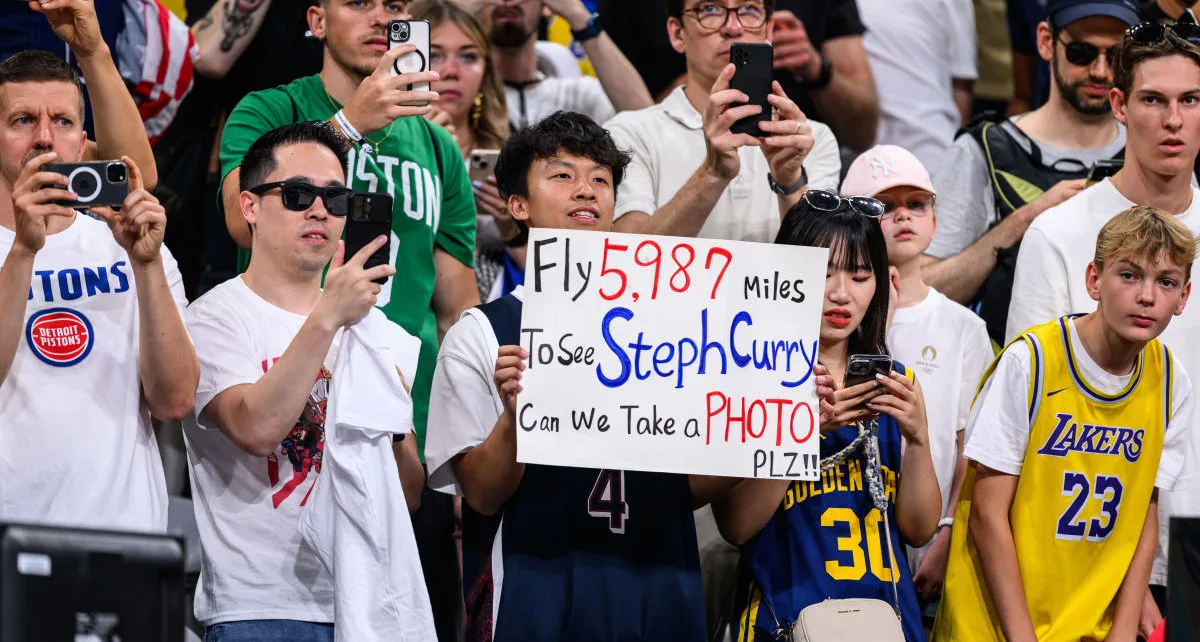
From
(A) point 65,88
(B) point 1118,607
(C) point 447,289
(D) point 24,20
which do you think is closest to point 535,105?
(C) point 447,289

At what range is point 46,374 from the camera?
4.29m

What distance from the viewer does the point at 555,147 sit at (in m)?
4.86

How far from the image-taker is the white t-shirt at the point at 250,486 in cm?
430

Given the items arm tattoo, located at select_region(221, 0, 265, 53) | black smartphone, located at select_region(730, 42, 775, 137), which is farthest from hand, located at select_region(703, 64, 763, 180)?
arm tattoo, located at select_region(221, 0, 265, 53)

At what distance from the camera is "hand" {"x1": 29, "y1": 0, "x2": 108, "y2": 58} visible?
457 cm

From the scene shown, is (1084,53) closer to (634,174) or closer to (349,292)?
(634,174)

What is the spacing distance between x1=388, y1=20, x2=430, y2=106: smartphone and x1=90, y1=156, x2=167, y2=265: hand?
1.04 m

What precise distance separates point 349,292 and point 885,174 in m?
2.17

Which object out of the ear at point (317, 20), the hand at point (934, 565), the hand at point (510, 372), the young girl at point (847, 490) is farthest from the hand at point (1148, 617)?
the ear at point (317, 20)

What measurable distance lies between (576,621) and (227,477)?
0.97 metres

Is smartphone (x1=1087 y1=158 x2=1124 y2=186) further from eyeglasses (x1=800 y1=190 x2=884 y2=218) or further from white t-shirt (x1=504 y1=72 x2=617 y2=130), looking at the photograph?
Answer: white t-shirt (x1=504 y1=72 x2=617 y2=130)

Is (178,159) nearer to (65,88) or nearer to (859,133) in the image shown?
(65,88)

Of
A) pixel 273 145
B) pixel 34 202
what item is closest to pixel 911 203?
pixel 273 145

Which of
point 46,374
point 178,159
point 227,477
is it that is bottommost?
point 227,477
